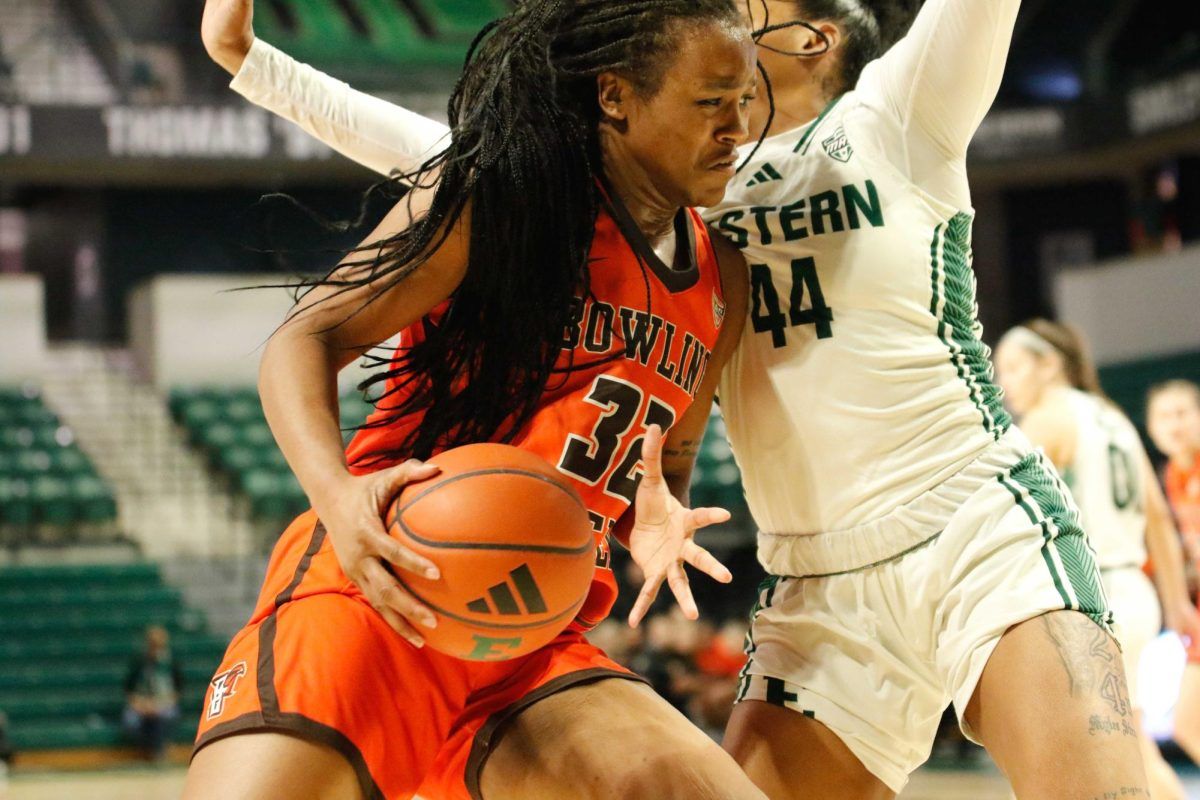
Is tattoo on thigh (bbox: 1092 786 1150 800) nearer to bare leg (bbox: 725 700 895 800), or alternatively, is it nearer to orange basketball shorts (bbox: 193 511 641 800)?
bare leg (bbox: 725 700 895 800)

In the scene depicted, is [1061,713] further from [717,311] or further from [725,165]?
[725,165]

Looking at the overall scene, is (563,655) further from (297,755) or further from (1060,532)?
(1060,532)

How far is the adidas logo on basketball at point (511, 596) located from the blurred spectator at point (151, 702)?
373 inches

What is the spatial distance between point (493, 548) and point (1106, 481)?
4.17 meters

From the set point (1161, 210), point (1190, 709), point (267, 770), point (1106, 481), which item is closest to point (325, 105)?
point (267, 770)

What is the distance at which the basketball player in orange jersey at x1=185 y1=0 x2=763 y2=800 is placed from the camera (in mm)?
2246

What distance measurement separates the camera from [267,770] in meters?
2.13

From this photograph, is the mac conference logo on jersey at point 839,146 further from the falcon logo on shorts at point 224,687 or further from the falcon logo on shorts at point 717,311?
the falcon logo on shorts at point 224,687

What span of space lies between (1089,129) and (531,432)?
15.1m

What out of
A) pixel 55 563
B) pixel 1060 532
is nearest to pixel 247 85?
pixel 1060 532

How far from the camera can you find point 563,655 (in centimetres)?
253

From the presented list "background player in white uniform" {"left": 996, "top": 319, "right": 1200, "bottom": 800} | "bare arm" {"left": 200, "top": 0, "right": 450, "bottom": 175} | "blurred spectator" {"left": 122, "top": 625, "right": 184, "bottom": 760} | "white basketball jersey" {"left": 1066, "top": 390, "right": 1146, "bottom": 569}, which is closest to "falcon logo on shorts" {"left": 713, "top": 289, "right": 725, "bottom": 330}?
"bare arm" {"left": 200, "top": 0, "right": 450, "bottom": 175}

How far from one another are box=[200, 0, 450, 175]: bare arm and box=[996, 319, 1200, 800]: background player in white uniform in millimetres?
3222

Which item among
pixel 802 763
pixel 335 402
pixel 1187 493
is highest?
pixel 335 402
